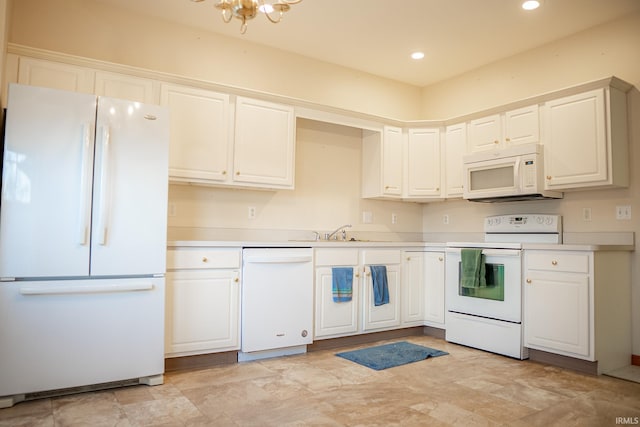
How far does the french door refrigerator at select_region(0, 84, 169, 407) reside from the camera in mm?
2506

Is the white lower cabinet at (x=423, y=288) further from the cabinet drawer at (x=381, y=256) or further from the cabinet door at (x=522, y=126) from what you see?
the cabinet door at (x=522, y=126)

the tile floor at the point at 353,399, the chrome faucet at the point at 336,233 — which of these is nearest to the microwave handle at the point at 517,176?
the tile floor at the point at 353,399

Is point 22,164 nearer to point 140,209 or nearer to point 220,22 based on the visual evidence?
point 140,209

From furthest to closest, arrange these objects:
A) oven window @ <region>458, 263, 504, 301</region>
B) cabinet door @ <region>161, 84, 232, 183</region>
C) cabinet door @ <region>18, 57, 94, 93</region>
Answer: oven window @ <region>458, 263, 504, 301</region>
cabinet door @ <region>161, 84, 232, 183</region>
cabinet door @ <region>18, 57, 94, 93</region>

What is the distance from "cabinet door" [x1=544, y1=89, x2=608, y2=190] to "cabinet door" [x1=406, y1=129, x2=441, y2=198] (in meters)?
1.17

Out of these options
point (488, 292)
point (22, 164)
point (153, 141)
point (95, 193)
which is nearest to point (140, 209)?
point (95, 193)

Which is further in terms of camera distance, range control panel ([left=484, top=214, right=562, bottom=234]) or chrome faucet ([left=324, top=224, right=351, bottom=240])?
chrome faucet ([left=324, top=224, right=351, bottom=240])

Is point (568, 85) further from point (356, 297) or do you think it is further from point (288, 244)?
point (288, 244)

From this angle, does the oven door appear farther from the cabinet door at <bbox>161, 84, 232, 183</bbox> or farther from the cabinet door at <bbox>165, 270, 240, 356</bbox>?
the cabinet door at <bbox>161, 84, 232, 183</bbox>

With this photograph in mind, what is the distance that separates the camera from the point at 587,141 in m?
3.53

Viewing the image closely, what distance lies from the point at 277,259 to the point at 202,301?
0.66m

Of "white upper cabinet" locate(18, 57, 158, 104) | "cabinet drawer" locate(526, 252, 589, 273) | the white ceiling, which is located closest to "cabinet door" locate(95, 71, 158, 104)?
"white upper cabinet" locate(18, 57, 158, 104)

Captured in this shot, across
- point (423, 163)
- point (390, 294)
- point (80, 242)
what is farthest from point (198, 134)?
point (423, 163)

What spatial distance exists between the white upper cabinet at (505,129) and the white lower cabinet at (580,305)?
1111mm
